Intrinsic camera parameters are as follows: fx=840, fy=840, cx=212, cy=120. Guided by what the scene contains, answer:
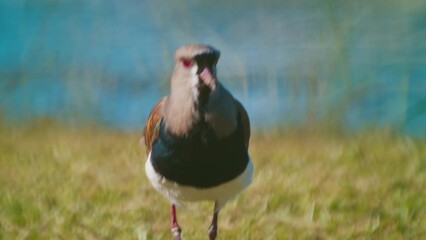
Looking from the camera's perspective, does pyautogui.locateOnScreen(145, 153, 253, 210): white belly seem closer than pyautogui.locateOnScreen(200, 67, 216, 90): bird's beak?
No

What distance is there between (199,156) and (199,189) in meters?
0.11

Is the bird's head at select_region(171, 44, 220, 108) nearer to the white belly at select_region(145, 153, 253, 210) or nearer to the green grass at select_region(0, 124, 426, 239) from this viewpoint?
the white belly at select_region(145, 153, 253, 210)

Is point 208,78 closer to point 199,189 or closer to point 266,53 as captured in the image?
point 199,189

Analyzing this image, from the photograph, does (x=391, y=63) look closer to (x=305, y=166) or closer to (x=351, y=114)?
(x=351, y=114)

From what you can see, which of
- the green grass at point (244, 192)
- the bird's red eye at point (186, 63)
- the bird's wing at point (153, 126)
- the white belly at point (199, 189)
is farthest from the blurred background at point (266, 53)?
the bird's red eye at point (186, 63)

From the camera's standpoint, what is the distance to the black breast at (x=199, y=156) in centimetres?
189

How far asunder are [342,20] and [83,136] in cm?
113

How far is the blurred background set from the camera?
10.8ft

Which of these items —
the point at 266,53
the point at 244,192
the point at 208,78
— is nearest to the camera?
the point at 208,78

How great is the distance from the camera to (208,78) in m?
1.86

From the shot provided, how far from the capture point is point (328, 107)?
332 cm

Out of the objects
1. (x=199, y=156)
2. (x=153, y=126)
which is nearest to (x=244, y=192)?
(x=153, y=126)

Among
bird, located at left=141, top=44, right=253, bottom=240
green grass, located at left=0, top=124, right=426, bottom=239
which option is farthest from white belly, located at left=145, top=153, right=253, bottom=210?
green grass, located at left=0, top=124, right=426, bottom=239

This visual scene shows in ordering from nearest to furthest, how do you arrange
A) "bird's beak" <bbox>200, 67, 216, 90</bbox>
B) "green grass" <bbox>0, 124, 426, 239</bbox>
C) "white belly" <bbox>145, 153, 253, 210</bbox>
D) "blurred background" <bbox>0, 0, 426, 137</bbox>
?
1. "bird's beak" <bbox>200, 67, 216, 90</bbox>
2. "white belly" <bbox>145, 153, 253, 210</bbox>
3. "green grass" <bbox>0, 124, 426, 239</bbox>
4. "blurred background" <bbox>0, 0, 426, 137</bbox>
